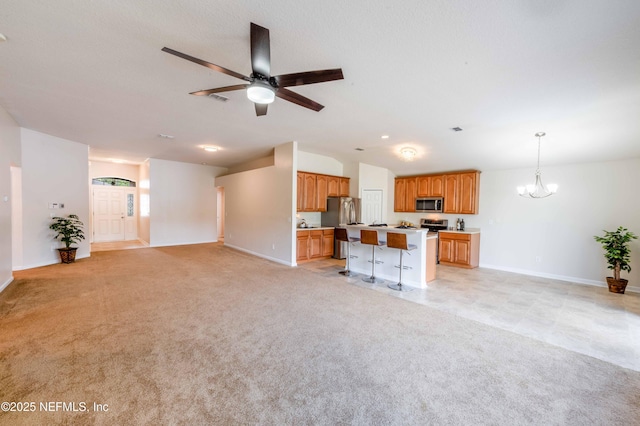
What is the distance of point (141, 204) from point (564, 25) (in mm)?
11292

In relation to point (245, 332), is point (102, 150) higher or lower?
higher

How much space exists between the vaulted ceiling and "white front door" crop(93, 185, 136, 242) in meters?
4.87

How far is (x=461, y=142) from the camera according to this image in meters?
4.94

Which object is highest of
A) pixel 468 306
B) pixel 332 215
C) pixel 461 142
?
pixel 461 142

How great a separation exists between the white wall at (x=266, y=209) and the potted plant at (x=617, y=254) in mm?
5951

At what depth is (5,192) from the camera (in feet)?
Result: 13.3

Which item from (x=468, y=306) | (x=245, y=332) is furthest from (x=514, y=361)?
(x=245, y=332)

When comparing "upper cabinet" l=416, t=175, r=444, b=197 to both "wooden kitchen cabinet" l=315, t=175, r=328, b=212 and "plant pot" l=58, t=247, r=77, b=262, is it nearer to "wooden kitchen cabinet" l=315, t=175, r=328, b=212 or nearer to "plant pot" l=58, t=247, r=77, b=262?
"wooden kitchen cabinet" l=315, t=175, r=328, b=212

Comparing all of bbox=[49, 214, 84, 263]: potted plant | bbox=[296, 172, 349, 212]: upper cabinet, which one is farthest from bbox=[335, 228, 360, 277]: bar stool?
bbox=[49, 214, 84, 263]: potted plant

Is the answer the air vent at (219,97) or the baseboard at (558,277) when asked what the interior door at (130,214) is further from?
the baseboard at (558,277)

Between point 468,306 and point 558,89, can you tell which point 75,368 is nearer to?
point 468,306

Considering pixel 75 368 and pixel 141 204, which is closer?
pixel 75 368

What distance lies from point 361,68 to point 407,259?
134 inches

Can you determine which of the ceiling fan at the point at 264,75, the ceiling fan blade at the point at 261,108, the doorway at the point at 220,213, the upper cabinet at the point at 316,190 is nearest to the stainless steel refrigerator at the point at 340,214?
the upper cabinet at the point at 316,190
